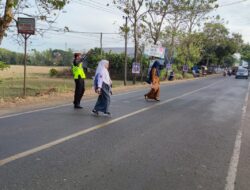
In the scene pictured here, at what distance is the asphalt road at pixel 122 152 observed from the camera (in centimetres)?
571

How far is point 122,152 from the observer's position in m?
7.47

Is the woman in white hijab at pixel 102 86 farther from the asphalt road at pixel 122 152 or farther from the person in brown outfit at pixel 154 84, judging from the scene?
the person in brown outfit at pixel 154 84

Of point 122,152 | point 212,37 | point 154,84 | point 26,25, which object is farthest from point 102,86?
point 212,37

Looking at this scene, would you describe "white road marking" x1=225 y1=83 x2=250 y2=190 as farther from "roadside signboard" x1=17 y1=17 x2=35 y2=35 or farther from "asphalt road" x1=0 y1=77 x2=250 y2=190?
"roadside signboard" x1=17 y1=17 x2=35 y2=35

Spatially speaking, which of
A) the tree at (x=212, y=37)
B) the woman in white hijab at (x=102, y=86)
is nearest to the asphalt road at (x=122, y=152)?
the woman in white hijab at (x=102, y=86)

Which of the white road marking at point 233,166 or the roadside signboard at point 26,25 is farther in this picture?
→ the roadside signboard at point 26,25

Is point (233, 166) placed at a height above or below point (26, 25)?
below

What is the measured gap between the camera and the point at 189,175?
6.11 metres

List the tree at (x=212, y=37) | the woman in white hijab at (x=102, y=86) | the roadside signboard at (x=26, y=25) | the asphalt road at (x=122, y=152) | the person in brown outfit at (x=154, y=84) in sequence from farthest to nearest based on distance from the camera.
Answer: the tree at (x=212, y=37), the person in brown outfit at (x=154, y=84), the roadside signboard at (x=26, y=25), the woman in white hijab at (x=102, y=86), the asphalt road at (x=122, y=152)

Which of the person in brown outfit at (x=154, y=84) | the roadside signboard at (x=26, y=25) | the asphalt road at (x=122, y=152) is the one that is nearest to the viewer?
the asphalt road at (x=122, y=152)

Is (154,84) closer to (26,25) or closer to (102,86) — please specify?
(26,25)

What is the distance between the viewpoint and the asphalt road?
571 cm

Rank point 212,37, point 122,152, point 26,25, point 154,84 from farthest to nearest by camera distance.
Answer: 1. point 212,37
2. point 154,84
3. point 26,25
4. point 122,152

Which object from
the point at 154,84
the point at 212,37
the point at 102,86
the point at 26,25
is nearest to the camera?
the point at 102,86
